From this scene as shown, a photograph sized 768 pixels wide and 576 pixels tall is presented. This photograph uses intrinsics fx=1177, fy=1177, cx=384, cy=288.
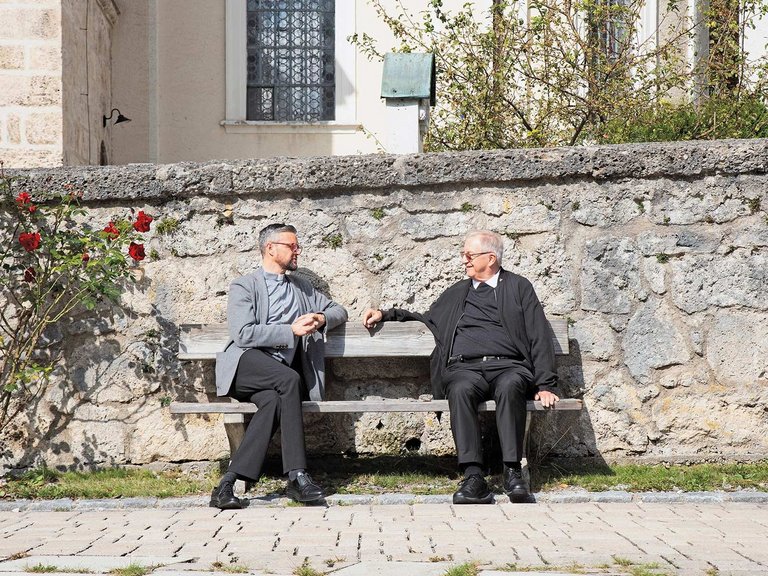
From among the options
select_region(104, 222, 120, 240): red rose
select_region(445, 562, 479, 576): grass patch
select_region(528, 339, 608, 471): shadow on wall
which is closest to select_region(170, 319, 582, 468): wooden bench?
select_region(528, 339, 608, 471): shadow on wall

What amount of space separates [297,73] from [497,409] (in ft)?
28.7

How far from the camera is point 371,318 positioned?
5660mm

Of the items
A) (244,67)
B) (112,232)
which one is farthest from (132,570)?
(244,67)

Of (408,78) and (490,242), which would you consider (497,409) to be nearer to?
(490,242)

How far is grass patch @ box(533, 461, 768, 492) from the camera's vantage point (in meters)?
5.27

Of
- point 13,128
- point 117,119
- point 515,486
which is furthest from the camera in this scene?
point 117,119

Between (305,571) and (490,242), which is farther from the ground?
(490,242)

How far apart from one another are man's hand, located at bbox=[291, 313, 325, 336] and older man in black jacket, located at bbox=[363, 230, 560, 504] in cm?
28

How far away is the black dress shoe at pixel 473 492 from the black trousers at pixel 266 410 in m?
0.70

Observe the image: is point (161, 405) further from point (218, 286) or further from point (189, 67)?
point (189, 67)

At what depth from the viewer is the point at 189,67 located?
13180 mm

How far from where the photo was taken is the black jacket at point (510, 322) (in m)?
5.39

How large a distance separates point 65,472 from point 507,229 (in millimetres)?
2525

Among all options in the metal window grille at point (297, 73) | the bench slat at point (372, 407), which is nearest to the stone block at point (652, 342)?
the bench slat at point (372, 407)
